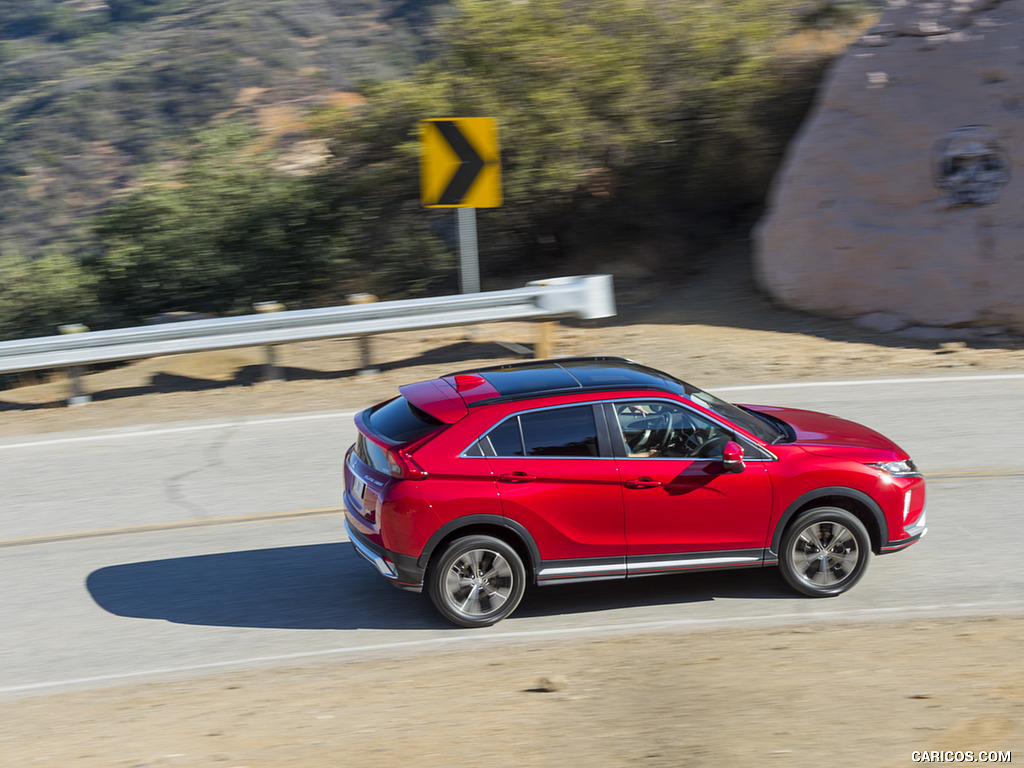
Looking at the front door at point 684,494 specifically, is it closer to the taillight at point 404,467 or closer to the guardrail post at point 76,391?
the taillight at point 404,467

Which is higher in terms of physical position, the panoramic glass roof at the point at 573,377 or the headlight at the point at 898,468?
the panoramic glass roof at the point at 573,377

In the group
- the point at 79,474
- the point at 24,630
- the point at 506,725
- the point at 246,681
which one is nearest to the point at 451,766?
the point at 506,725

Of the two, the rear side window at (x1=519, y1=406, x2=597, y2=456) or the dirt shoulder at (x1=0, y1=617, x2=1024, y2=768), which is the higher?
the rear side window at (x1=519, y1=406, x2=597, y2=456)

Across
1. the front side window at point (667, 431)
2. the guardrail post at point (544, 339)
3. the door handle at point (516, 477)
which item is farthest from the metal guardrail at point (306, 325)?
the door handle at point (516, 477)

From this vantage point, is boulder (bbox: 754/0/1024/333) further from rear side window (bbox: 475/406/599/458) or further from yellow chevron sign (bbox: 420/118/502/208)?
rear side window (bbox: 475/406/599/458)

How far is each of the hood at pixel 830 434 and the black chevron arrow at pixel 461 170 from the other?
241 inches

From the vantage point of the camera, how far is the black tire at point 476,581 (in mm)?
6398

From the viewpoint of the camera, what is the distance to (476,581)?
652 centimetres

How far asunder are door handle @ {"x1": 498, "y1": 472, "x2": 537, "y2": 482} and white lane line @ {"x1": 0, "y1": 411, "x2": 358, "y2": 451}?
5.48m

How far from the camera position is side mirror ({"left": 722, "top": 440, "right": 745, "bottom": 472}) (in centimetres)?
646

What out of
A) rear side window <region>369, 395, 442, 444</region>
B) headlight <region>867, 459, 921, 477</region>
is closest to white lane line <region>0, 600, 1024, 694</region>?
headlight <region>867, 459, 921, 477</region>

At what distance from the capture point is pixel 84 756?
516cm

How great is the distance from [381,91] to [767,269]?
273 inches

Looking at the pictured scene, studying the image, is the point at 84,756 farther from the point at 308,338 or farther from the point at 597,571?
the point at 308,338
